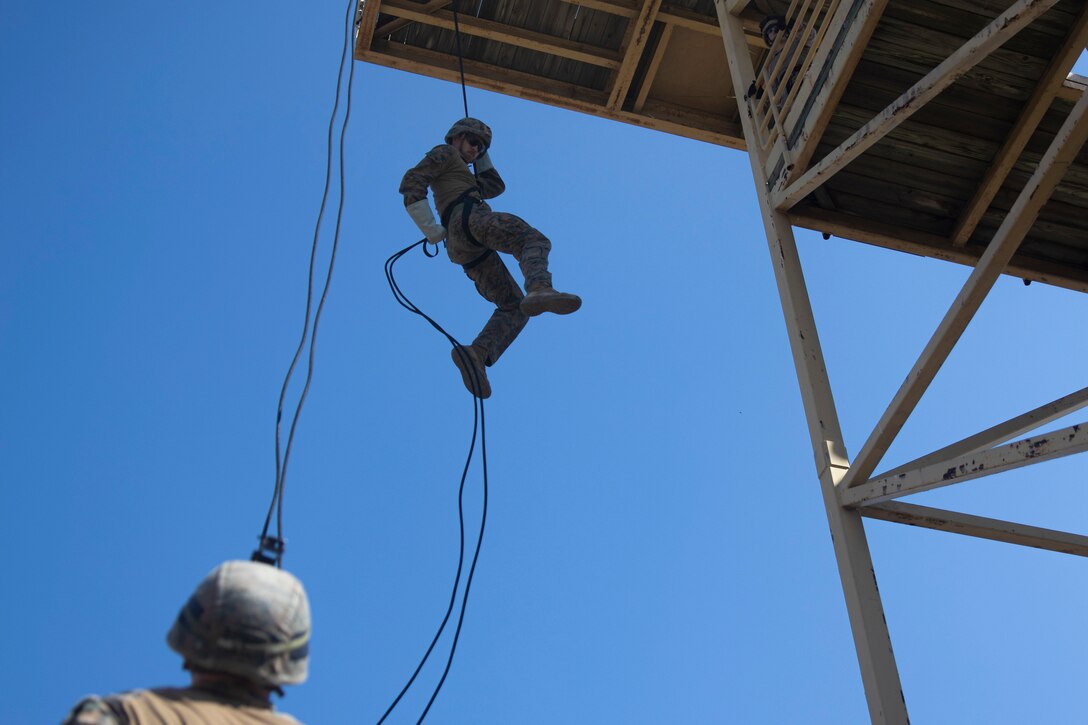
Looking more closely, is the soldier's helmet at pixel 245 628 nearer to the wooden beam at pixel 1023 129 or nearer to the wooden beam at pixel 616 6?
the wooden beam at pixel 1023 129

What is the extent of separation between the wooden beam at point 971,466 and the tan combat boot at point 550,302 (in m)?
1.85

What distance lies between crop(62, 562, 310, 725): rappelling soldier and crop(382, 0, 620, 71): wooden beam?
7783mm

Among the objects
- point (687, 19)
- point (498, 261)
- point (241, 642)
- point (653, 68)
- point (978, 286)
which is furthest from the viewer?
point (653, 68)

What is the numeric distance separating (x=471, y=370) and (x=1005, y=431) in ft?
10.1

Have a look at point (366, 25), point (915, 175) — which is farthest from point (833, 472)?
point (366, 25)

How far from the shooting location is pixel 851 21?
20.7ft

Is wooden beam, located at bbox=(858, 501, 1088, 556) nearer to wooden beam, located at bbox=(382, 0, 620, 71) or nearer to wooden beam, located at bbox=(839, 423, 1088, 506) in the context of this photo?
wooden beam, located at bbox=(839, 423, 1088, 506)

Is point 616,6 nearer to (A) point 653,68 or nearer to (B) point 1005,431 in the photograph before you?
(A) point 653,68

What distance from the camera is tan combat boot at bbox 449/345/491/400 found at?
6922 mm

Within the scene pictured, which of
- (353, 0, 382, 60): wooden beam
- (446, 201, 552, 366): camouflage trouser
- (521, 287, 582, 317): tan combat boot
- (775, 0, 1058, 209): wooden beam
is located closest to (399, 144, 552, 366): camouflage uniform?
(446, 201, 552, 366): camouflage trouser

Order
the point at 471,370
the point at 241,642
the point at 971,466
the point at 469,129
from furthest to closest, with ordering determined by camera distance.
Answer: the point at 469,129 → the point at 471,370 → the point at 971,466 → the point at 241,642

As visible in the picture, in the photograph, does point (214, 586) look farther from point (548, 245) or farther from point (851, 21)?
point (851, 21)

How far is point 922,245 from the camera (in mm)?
7277

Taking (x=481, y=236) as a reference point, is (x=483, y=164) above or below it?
above
